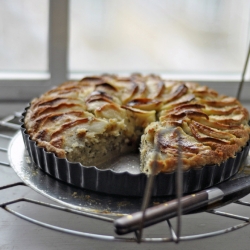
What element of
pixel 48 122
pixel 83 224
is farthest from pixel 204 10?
pixel 83 224

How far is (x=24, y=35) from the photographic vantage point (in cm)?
225

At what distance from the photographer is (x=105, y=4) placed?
2250mm

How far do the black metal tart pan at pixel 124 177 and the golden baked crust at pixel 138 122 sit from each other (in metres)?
0.02

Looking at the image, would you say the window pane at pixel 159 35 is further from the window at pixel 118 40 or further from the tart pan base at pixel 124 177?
the tart pan base at pixel 124 177

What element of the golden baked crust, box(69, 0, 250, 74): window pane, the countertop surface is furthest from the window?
the countertop surface

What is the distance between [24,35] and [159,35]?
0.68 metres

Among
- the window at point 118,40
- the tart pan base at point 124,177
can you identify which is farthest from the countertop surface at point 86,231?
the window at point 118,40

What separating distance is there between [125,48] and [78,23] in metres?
0.29

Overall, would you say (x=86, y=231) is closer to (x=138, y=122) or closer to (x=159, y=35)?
(x=138, y=122)

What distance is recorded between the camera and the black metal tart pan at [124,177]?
4.29ft

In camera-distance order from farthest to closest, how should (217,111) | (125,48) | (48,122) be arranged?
(125,48)
(217,111)
(48,122)

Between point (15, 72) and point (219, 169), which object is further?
point (15, 72)

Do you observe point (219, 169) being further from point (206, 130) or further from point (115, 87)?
point (115, 87)

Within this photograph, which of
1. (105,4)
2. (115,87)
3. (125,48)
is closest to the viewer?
(115,87)
